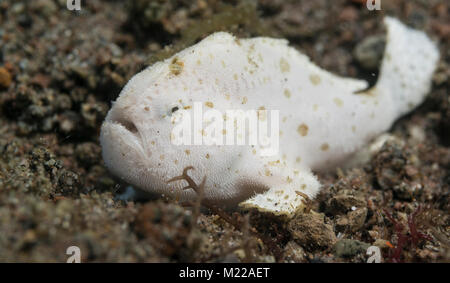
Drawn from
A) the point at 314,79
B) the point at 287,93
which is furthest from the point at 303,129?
the point at 314,79

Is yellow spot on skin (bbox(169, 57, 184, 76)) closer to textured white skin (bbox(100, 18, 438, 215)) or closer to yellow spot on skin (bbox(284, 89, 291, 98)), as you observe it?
textured white skin (bbox(100, 18, 438, 215))

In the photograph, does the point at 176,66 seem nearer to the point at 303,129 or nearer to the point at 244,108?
the point at 244,108

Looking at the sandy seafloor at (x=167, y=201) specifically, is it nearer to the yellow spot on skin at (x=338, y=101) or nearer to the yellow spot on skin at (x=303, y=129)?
the yellow spot on skin at (x=303, y=129)

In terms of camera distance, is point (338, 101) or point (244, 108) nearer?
point (244, 108)

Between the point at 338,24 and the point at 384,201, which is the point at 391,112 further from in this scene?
the point at 338,24

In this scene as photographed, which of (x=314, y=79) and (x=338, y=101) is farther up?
(x=314, y=79)

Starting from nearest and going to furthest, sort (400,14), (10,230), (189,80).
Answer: (10,230) → (189,80) → (400,14)
